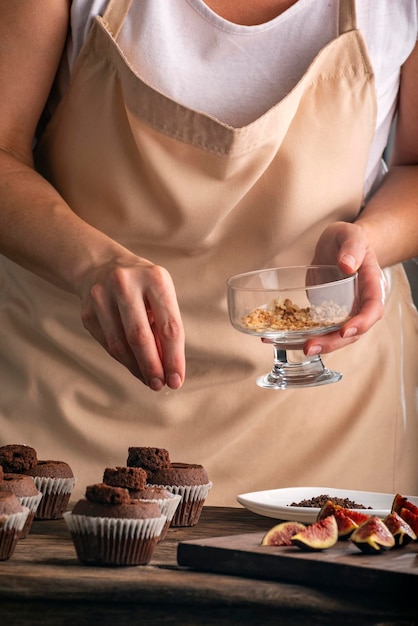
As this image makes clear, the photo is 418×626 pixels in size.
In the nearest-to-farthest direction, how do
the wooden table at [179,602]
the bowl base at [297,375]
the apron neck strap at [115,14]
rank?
the wooden table at [179,602]
the bowl base at [297,375]
the apron neck strap at [115,14]

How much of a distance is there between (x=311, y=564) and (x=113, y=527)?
0.89ft

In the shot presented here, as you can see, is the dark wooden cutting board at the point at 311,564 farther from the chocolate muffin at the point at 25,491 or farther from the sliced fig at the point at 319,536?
the chocolate muffin at the point at 25,491

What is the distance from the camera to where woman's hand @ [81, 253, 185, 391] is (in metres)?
1.31

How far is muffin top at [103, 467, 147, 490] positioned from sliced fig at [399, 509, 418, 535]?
0.35m

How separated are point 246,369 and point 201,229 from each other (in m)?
0.28

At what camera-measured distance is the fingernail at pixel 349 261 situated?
1.53 meters

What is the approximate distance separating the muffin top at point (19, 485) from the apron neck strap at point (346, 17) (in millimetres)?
1019

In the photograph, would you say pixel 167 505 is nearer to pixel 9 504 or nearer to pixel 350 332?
pixel 9 504

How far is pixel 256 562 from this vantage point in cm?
108

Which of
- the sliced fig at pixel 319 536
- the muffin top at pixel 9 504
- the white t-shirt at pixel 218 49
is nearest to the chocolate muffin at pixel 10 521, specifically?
the muffin top at pixel 9 504

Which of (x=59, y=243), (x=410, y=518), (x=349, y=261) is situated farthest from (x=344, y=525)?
(x=59, y=243)

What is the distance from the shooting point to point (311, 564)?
104cm

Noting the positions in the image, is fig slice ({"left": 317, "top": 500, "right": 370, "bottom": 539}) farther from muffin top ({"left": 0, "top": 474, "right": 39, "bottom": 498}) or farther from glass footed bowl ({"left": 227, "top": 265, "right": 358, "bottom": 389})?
muffin top ({"left": 0, "top": 474, "right": 39, "bottom": 498})

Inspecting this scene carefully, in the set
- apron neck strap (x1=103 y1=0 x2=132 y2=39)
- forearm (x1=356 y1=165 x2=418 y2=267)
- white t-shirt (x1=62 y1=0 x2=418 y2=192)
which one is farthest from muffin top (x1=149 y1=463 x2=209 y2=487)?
apron neck strap (x1=103 y1=0 x2=132 y2=39)
